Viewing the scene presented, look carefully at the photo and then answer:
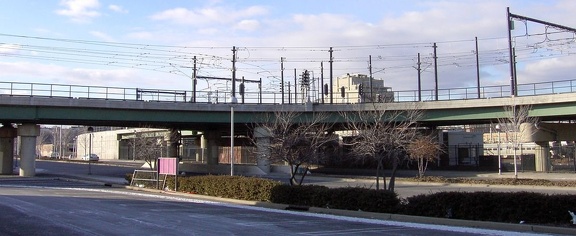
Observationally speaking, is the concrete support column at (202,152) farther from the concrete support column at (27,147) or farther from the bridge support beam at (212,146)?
the concrete support column at (27,147)

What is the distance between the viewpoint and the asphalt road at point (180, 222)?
13680 mm

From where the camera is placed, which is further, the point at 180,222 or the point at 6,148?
the point at 6,148

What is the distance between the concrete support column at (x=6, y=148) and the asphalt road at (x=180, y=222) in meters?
34.0

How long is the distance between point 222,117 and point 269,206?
3051 cm

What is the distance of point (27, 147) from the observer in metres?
47.3

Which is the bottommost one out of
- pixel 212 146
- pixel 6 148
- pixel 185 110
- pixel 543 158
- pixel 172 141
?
pixel 543 158

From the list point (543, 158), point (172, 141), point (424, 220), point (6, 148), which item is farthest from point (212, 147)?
point (424, 220)

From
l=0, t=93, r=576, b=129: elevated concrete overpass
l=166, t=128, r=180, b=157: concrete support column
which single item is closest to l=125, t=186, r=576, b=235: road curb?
l=0, t=93, r=576, b=129: elevated concrete overpass

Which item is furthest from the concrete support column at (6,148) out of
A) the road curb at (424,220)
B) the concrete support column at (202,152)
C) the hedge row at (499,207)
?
the hedge row at (499,207)

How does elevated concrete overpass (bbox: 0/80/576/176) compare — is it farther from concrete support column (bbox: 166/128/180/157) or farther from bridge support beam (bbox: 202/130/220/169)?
bridge support beam (bbox: 202/130/220/169)

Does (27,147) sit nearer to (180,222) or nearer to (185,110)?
(185,110)

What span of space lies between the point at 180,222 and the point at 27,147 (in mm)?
37073

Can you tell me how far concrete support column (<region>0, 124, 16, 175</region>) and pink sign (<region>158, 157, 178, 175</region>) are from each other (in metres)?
28.1

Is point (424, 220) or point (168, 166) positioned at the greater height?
point (168, 166)
